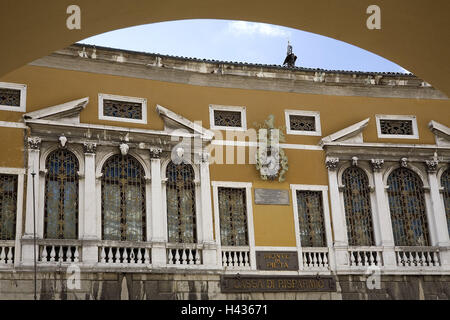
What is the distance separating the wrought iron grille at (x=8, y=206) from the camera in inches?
619

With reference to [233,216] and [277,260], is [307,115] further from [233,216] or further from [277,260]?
[277,260]

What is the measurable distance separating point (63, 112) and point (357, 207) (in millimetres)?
8623

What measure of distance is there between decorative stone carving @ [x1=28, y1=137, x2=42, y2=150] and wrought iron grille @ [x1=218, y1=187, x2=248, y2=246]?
4.94 metres

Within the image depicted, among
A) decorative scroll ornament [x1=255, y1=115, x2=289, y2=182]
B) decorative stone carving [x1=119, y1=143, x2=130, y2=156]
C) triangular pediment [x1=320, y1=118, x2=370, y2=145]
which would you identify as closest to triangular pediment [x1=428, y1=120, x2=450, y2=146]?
triangular pediment [x1=320, y1=118, x2=370, y2=145]

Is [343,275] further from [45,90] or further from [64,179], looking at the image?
[45,90]

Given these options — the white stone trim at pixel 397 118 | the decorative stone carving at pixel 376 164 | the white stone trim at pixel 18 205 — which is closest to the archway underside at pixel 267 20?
the white stone trim at pixel 18 205

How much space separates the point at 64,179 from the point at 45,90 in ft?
7.78

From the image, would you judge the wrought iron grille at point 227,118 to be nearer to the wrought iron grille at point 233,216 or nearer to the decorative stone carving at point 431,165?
the wrought iron grille at point 233,216

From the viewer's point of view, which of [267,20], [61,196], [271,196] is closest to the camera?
[267,20]

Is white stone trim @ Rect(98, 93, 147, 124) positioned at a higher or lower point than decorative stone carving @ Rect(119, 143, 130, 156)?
higher

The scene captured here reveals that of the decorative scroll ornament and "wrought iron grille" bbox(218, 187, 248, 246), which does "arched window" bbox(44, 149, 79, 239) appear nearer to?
"wrought iron grille" bbox(218, 187, 248, 246)

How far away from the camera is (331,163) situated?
62.2 ft

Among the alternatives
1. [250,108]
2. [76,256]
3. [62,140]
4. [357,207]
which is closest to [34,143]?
[62,140]

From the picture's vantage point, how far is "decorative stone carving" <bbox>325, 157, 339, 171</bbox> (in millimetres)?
18938
